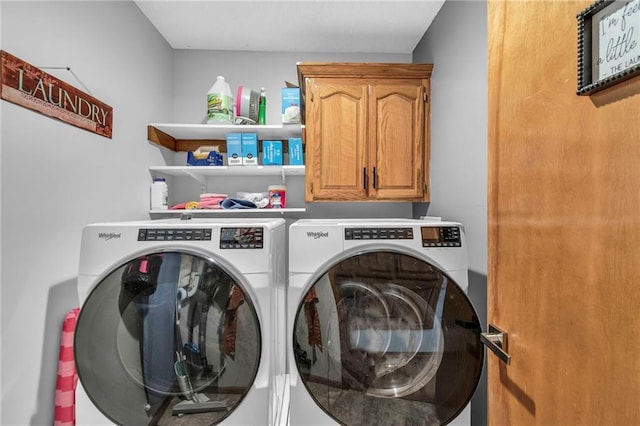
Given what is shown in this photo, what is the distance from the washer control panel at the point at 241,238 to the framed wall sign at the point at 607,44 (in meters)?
1.08

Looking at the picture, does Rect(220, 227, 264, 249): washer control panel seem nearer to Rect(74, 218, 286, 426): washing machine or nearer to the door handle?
Rect(74, 218, 286, 426): washing machine

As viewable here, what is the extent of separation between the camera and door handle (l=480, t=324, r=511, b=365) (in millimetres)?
771

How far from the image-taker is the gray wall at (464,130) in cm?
146

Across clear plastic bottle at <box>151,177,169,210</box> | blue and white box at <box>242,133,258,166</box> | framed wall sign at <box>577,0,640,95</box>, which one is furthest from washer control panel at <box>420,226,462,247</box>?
clear plastic bottle at <box>151,177,169,210</box>

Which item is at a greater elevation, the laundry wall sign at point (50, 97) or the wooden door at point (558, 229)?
the laundry wall sign at point (50, 97)

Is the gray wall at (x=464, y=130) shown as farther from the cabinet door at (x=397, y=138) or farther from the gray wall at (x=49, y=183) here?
the gray wall at (x=49, y=183)

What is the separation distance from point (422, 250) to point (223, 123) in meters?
1.56

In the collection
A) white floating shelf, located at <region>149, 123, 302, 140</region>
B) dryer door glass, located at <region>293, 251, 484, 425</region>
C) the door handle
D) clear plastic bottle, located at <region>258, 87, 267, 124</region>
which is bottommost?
dryer door glass, located at <region>293, 251, 484, 425</region>

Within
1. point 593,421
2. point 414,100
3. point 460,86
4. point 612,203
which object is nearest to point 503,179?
point 612,203

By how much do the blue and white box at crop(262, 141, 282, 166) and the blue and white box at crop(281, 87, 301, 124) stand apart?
221 mm

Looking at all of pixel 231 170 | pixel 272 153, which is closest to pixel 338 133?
pixel 272 153

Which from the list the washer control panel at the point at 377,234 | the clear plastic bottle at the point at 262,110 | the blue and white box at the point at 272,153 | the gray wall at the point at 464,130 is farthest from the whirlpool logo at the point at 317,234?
the clear plastic bottle at the point at 262,110

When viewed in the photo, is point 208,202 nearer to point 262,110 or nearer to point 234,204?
point 234,204

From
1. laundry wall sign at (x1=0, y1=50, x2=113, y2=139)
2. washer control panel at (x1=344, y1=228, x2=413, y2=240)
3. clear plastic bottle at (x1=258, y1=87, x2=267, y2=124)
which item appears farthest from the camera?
clear plastic bottle at (x1=258, y1=87, x2=267, y2=124)
